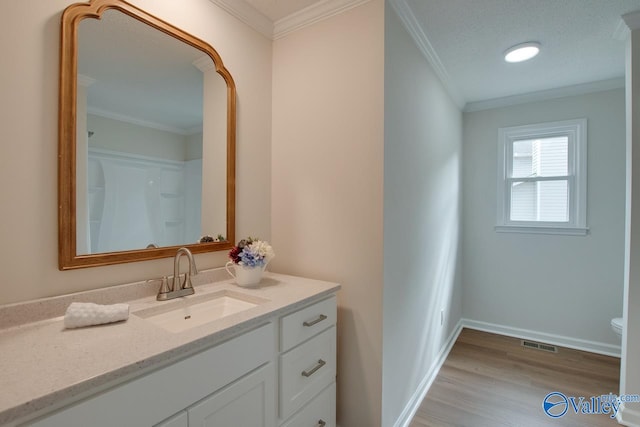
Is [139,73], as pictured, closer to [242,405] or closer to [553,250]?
[242,405]

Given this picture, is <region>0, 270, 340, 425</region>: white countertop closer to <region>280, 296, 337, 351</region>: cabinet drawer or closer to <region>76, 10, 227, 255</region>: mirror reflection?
<region>280, 296, 337, 351</region>: cabinet drawer

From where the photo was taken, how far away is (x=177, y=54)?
1521 millimetres

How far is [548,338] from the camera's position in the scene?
2.97m

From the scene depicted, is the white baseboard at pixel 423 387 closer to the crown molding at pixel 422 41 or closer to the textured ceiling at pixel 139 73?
the textured ceiling at pixel 139 73

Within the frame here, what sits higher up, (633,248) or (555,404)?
(633,248)

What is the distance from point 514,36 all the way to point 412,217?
1.42 m

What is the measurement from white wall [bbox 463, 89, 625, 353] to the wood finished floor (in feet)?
1.03

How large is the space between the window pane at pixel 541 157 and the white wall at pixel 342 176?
2.39 m

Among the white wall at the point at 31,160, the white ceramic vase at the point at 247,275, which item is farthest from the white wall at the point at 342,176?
the white wall at the point at 31,160

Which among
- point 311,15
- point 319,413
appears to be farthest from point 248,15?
point 319,413

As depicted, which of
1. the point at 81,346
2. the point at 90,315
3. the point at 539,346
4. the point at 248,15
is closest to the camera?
the point at 81,346

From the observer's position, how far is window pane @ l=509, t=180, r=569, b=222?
293 centimetres

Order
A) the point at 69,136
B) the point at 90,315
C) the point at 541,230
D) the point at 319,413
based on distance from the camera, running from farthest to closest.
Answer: the point at 541,230 → the point at 319,413 → the point at 69,136 → the point at 90,315

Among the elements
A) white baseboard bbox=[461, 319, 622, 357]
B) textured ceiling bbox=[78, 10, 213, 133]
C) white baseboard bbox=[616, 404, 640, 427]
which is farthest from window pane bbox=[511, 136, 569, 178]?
textured ceiling bbox=[78, 10, 213, 133]
